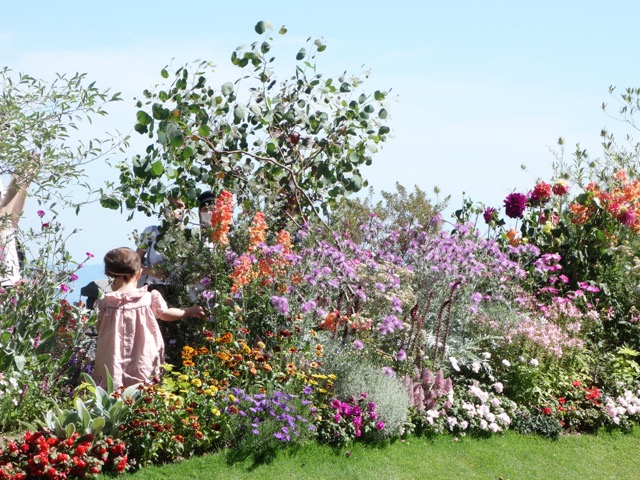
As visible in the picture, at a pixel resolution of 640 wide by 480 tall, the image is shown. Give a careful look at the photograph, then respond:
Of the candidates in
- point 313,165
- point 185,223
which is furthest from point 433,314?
point 185,223

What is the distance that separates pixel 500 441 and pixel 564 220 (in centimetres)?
424

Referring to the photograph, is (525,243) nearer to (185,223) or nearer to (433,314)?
(433,314)

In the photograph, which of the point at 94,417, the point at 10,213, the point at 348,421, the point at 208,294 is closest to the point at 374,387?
the point at 348,421

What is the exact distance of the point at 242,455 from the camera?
5445mm

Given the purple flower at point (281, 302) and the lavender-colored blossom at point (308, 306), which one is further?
the lavender-colored blossom at point (308, 306)

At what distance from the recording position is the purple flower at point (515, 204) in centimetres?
986

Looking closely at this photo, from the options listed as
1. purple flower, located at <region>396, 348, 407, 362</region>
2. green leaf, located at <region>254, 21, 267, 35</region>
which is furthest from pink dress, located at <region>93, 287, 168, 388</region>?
green leaf, located at <region>254, 21, 267, 35</region>

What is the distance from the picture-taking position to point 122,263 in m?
5.98

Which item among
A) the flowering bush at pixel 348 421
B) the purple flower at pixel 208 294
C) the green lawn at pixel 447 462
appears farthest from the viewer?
the purple flower at pixel 208 294

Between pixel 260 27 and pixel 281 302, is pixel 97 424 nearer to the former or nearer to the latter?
pixel 281 302

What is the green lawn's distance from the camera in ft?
17.4

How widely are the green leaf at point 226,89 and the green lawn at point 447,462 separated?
11.2 ft

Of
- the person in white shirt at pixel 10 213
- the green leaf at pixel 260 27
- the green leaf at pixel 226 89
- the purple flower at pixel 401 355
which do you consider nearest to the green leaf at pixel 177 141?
the green leaf at pixel 226 89

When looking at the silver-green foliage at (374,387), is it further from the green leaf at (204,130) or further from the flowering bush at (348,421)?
the green leaf at (204,130)
